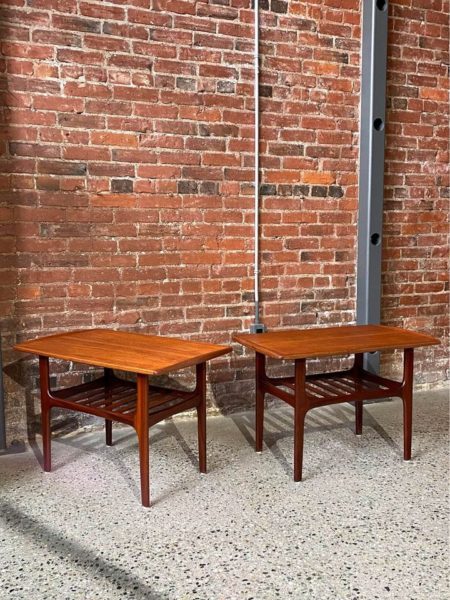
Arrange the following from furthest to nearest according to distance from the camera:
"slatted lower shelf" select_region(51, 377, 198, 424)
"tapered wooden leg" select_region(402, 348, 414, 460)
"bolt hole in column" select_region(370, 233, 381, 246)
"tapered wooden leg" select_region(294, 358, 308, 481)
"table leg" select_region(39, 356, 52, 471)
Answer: "bolt hole in column" select_region(370, 233, 381, 246) → "tapered wooden leg" select_region(402, 348, 414, 460) → "table leg" select_region(39, 356, 52, 471) → "tapered wooden leg" select_region(294, 358, 308, 481) → "slatted lower shelf" select_region(51, 377, 198, 424)

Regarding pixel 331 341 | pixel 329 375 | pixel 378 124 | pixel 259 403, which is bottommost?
pixel 259 403

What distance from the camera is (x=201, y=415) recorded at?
2.55 m

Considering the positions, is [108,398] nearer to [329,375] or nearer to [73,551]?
[73,551]

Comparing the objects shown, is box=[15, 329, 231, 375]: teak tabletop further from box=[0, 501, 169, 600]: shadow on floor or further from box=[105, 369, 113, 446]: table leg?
box=[0, 501, 169, 600]: shadow on floor

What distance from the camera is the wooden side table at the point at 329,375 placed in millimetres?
2457

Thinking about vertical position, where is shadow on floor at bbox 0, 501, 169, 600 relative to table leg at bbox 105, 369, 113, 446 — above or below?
below

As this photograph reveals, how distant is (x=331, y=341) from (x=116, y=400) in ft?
3.38

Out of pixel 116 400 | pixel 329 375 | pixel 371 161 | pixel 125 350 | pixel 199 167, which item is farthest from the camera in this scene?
pixel 371 161

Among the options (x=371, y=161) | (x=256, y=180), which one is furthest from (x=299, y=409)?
(x=371, y=161)

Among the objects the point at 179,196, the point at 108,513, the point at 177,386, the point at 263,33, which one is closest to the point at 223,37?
the point at 263,33

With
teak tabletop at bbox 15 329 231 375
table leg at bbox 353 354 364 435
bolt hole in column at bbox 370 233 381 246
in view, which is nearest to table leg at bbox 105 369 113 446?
teak tabletop at bbox 15 329 231 375

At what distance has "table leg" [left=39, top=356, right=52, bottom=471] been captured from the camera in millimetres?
2553

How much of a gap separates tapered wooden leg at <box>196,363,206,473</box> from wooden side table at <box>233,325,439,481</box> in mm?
283

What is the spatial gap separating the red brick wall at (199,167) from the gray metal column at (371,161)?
65 mm
